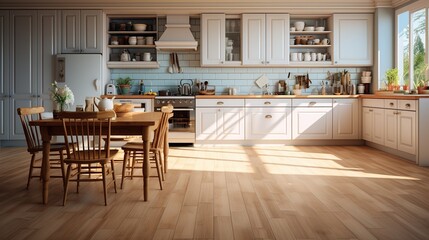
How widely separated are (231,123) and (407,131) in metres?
2.89

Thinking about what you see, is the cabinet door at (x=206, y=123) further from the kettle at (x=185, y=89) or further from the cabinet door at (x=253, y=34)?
the cabinet door at (x=253, y=34)

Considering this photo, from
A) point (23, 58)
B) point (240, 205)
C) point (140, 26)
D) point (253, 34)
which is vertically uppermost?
point (140, 26)

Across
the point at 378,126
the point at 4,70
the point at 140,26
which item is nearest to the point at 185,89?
the point at 140,26

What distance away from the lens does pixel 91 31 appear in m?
7.43

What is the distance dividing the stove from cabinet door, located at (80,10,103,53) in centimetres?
142

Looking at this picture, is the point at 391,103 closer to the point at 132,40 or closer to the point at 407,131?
the point at 407,131

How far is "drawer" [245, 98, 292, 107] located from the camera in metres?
7.41

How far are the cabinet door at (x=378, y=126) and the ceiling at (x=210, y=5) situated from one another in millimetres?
1986

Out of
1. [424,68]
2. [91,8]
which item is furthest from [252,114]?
[91,8]

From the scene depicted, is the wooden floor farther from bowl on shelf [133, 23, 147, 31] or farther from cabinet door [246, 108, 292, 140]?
bowl on shelf [133, 23, 147, 31]

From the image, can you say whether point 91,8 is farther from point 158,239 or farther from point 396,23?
point 158,239

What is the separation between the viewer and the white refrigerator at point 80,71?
726 cm

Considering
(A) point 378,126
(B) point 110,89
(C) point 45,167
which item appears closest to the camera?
(C) point 45,167

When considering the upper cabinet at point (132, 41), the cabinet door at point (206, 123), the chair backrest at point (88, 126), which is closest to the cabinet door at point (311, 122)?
the cabinet door at point (206, 123)
